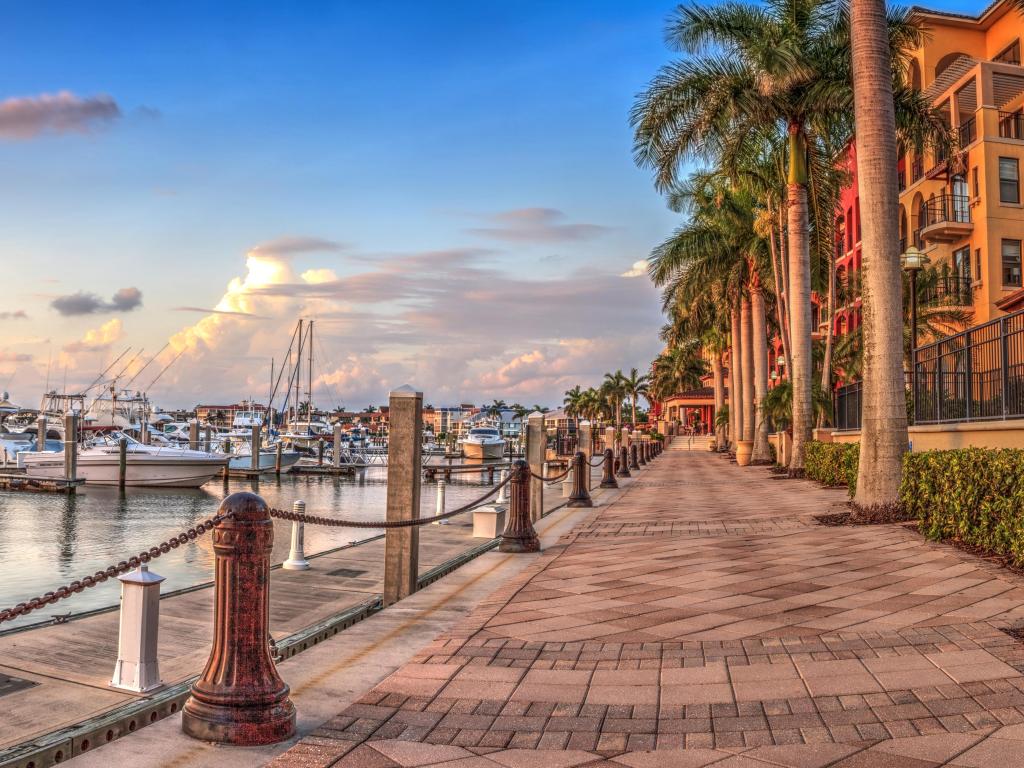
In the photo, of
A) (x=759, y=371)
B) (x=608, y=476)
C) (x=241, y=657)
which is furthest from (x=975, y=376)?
(x=759, y=371)

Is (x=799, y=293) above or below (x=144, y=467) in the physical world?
above

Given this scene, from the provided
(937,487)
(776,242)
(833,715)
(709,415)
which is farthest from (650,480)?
(709,415)

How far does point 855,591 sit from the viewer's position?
7.32 metres

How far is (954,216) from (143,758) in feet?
133

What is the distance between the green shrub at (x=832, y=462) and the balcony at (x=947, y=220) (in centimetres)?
1774

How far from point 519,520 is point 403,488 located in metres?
2.87

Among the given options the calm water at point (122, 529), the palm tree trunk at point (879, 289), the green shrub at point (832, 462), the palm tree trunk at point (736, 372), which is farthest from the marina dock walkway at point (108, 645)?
the palm tree trunk at point (736, 372)

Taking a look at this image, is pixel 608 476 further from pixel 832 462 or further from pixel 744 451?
pixel 744 451

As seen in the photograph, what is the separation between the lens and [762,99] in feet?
78.2

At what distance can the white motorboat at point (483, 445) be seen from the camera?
2805 inches

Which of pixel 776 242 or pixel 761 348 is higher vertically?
pixel 776 242

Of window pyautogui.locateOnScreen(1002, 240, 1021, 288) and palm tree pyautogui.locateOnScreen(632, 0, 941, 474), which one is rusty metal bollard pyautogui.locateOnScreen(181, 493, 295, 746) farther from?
window pyautogui.locateOnScreen(1002, 240, 1021, 288)

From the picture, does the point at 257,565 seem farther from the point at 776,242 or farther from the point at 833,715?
the point at 776,242

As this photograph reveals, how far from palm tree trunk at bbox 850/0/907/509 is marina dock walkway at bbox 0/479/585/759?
20.4 ft
